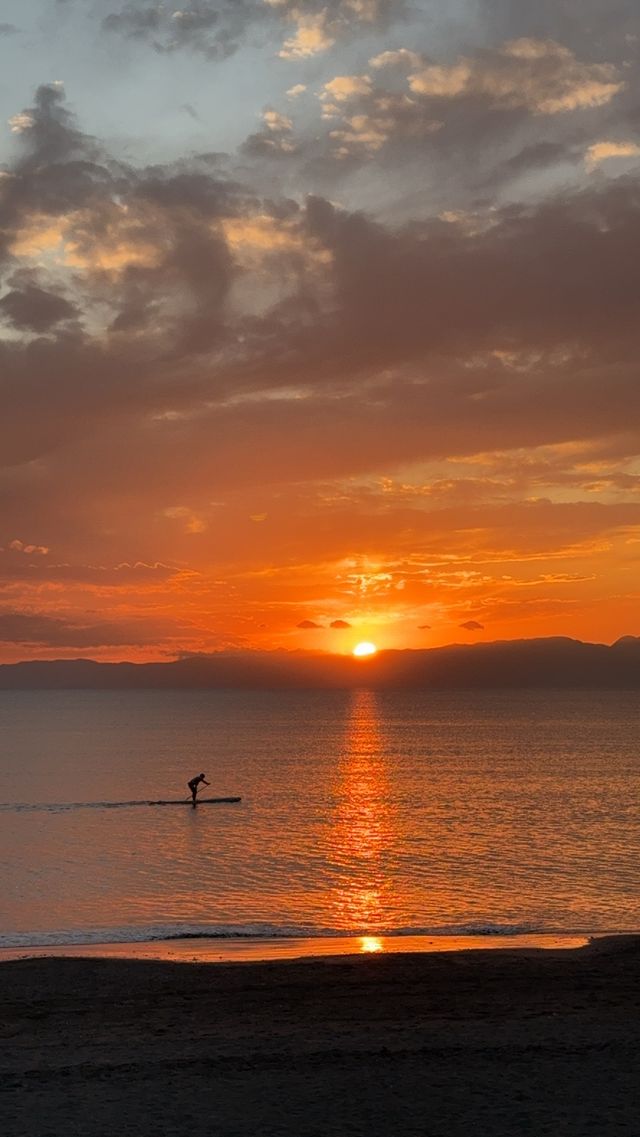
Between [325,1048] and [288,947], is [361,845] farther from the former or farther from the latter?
[325,1048]

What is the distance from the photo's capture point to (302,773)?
10075 centimetres

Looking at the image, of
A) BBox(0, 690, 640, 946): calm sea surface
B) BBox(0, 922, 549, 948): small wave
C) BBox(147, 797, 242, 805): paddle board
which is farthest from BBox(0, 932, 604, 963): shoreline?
BBox(147, 797, 242, 805): paddle board

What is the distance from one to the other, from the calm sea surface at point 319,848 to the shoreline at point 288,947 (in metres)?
1.12

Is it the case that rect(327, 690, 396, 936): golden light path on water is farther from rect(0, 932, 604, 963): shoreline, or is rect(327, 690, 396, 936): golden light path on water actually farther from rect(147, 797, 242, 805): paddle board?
rect(147, 797, 242, 805): paddle board

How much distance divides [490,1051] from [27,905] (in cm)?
2187

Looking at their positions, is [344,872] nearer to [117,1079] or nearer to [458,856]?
[458,856]

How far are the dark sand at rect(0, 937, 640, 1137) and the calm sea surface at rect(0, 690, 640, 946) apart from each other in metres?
7.52

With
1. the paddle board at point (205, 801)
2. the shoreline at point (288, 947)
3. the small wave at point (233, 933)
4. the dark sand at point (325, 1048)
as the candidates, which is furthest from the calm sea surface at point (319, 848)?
the dark sand at point (325, 1048)

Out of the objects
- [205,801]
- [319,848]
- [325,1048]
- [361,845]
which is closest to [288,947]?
[325,1048]

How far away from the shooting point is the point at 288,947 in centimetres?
2556

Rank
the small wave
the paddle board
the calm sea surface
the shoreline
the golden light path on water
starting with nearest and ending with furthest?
the shoreline, the small wave, the calm sea surface, the golden light path on water, the paddle board

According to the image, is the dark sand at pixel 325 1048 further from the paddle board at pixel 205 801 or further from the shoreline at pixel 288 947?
the paddle board at pixel 205 801

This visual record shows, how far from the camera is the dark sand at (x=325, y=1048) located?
12.3 meters

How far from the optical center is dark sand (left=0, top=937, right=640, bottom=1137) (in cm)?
1229
